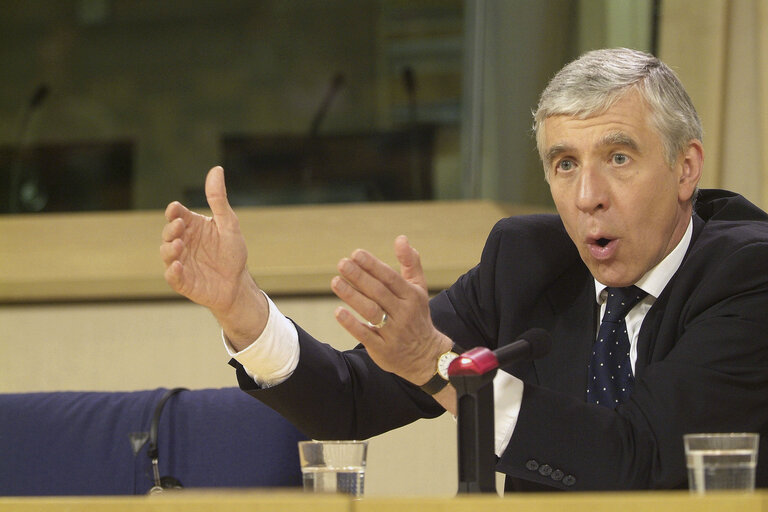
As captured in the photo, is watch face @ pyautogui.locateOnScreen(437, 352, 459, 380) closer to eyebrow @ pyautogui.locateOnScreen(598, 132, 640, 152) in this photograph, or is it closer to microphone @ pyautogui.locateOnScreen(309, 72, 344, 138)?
eyebrow @ pyautogui.locateOnScreen(598, 132, 640, 152)

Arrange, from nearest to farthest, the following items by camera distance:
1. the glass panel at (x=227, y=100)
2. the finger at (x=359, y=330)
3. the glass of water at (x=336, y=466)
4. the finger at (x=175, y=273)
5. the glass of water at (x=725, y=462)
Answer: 1. the glass of water at (x=725, y=462)
2. the glass of water at (x=336, y=466)
3. the finger at (x=359, y=330)
4. the finger at (x=175, y=273)
5. the glass panel at (x=227, y=100)

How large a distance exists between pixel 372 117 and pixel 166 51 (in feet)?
2.70

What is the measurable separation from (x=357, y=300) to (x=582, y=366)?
513 mm

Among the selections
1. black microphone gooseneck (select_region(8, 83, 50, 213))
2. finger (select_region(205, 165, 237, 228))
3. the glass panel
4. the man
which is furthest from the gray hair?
black microphone gooseneck (select_region(8, 83, 50, 213))

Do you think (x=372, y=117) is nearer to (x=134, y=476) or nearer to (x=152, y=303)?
(x=152, y=303)

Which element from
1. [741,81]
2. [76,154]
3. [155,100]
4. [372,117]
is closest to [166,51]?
[155,100]

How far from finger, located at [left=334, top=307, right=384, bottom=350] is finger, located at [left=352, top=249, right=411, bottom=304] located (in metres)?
0.04

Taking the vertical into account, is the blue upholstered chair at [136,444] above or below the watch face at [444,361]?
below

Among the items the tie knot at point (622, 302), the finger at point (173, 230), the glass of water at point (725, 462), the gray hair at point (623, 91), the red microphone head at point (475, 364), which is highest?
the gray hair at point (623, 91)

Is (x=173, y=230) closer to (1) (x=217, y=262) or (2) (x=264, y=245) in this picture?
(1) (x=217, y=262)

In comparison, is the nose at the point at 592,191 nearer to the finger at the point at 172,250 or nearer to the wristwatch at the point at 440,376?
the wristwatch at the point at 440,376

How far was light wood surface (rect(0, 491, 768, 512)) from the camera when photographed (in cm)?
87

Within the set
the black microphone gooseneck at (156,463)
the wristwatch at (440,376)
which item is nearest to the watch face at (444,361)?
the wristwatch at (440,376)

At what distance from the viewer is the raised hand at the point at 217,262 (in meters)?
1.45
